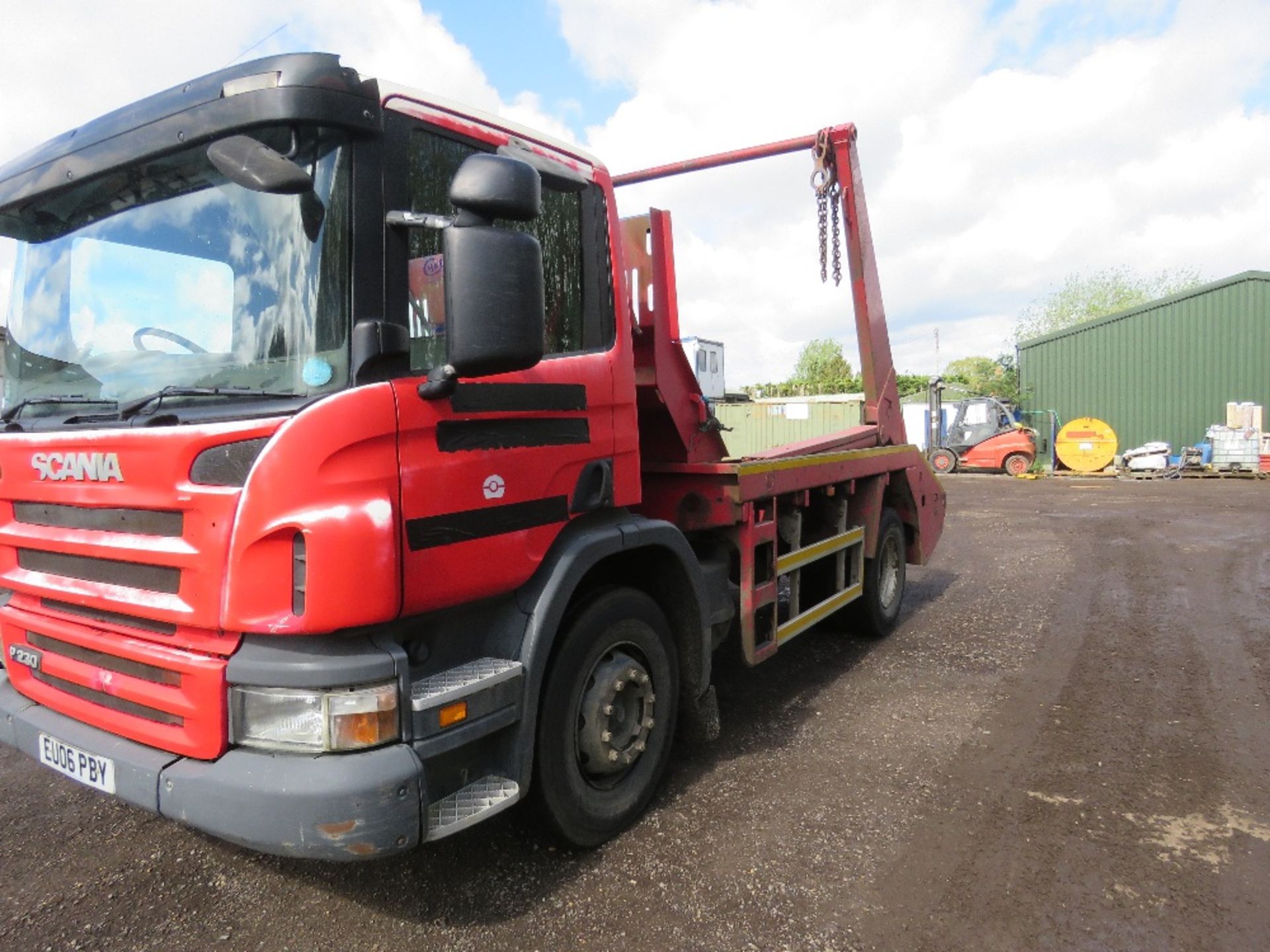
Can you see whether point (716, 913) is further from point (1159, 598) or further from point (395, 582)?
point (1159, 598)

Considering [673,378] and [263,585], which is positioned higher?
[673,378]

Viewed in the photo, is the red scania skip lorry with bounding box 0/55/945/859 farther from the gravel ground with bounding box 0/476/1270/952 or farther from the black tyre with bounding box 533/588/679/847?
the gravel ground with bounding box 0/476/1270/952

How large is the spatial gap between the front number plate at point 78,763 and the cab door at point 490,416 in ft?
3.53

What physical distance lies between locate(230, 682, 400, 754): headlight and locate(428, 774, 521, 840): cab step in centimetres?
31

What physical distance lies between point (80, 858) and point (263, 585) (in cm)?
176

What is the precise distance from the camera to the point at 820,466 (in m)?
4.79

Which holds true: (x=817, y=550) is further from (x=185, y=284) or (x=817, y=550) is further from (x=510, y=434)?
(x=185, y=284)

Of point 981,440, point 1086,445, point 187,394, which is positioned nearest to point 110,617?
point 187,394

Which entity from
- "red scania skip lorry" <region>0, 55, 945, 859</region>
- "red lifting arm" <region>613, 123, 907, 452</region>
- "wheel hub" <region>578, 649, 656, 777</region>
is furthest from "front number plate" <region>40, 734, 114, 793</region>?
"red lifting arm" <region>613, 123, 907, 452</region>

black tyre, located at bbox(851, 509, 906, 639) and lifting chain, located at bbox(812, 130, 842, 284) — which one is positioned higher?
lifting chain, located at bbox(812, 130, 842, 284)

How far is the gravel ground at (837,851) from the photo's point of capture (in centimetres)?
257

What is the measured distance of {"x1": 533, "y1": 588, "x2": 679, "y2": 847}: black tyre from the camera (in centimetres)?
285

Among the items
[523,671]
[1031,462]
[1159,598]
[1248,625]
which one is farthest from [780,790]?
[1031,462]

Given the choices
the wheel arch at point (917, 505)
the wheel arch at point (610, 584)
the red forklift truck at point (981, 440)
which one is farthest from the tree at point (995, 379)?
the wheel arch at point (610, 584)
